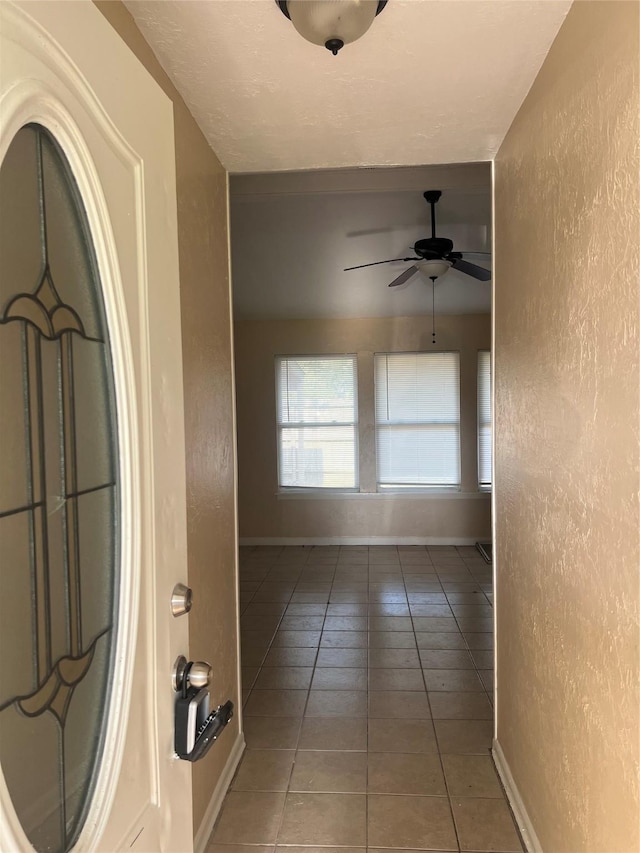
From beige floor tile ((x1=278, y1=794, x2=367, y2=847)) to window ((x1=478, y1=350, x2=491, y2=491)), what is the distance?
4192 millimetres

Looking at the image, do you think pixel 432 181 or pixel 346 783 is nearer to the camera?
pixel 346 783

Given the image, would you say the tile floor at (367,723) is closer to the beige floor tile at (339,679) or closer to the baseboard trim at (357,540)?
the beige floor tile at (339,679)

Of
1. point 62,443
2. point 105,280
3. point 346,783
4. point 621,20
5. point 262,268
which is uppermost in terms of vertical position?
point 262,268

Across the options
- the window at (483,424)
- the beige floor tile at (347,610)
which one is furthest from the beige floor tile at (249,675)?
the window at (483,424)

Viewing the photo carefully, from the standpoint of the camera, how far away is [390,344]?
5828 millimetres

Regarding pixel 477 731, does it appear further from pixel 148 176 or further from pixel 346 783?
pixel 148 176

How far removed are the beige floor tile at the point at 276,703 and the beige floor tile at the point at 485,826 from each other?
0.88m

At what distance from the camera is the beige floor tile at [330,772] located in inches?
82.1

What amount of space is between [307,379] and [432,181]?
305 cm

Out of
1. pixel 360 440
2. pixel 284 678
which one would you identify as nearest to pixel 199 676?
pixel 284 678

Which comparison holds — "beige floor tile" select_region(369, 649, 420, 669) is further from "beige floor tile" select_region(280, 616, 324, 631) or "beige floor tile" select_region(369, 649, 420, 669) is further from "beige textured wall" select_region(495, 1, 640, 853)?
"beige textured wall" select_region(495, 1, 640, 853)

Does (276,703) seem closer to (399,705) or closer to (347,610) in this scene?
(399,705)

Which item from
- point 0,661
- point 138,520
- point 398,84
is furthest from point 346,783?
point 398,84

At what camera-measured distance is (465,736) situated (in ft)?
7.86
